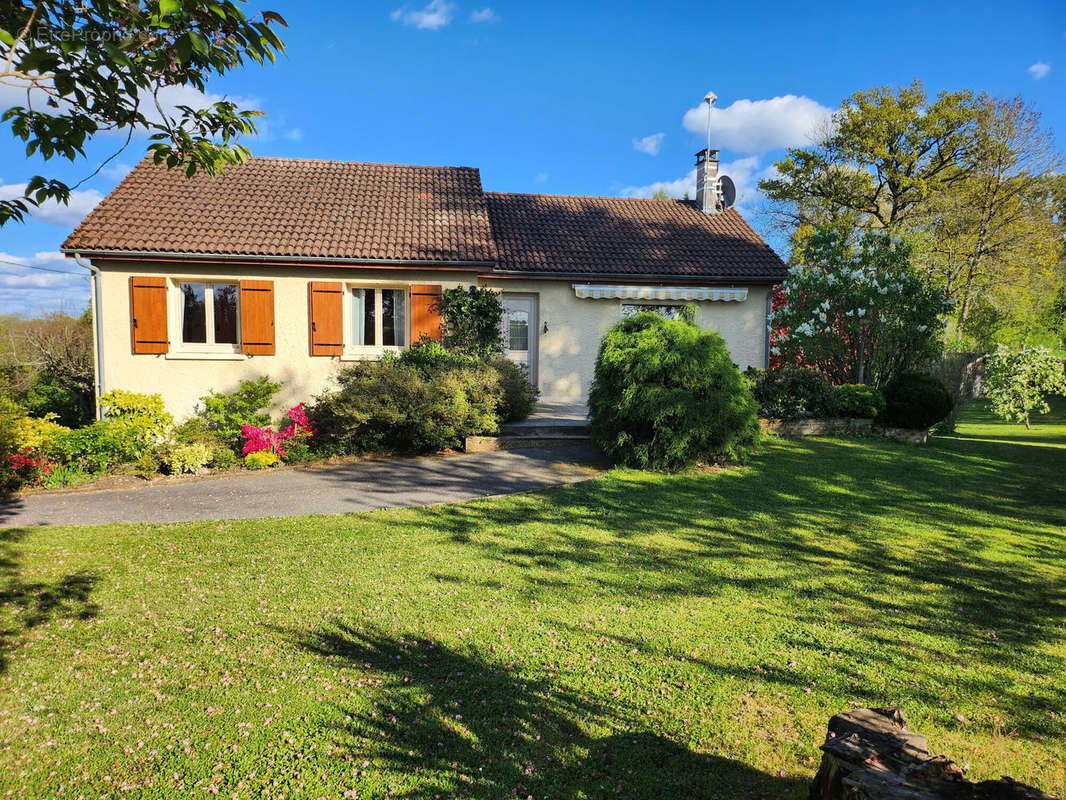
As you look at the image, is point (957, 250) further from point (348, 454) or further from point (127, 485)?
point (127, 485)

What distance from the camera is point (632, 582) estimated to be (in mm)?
5980

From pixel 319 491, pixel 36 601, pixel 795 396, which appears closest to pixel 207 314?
pixel 319 491

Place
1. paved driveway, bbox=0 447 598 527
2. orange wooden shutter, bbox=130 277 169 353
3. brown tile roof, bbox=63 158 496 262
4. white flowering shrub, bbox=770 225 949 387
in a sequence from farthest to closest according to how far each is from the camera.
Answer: white flowering shrub, bbox=770 225 949 387 → brown tile roof, bbox=63 158 496 262 → orange wooden shutter, bbox=130 277 169 353 → paved driveway, bbox=0 447 598 527

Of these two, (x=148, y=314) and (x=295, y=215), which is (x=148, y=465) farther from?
(x=295, y=215)

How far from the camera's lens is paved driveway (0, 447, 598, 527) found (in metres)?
8.74

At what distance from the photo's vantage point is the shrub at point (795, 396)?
14305mm

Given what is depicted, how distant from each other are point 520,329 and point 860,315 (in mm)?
9076

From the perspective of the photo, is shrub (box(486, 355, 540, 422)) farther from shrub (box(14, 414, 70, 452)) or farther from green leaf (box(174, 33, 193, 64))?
green leaf (box(174, 33, 193, 64))

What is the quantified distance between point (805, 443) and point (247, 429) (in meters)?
11.7

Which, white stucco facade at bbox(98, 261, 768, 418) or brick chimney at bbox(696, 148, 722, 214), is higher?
brick chimney at bbox(696, 148, 722, 214)

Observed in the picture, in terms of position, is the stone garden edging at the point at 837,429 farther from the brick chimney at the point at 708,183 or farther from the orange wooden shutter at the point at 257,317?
Result: the orange wooden shutter at the point at 257,317

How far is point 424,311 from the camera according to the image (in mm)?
15203

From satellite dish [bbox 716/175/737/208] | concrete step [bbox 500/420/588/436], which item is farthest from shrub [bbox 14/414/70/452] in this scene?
satellite dish [bbox 716/175/737/208]

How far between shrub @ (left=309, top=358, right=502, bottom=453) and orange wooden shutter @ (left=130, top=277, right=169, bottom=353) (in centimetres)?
438
